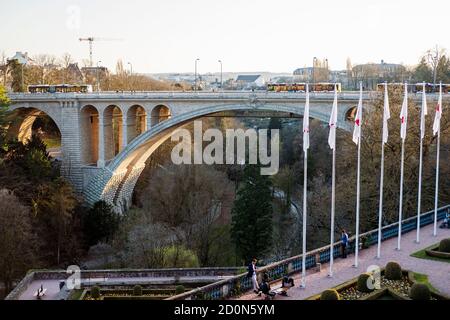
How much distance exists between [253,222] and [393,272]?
13169 millimetres

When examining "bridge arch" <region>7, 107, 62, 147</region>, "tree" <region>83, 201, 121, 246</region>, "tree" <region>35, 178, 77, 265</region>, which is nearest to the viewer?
"tree" <region>35, 178, 77, 265</region>

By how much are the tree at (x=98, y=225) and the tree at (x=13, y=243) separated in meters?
6.06

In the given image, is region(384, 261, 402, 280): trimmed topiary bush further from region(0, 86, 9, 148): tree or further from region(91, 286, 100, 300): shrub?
region(0, 86, 9, 148): tree

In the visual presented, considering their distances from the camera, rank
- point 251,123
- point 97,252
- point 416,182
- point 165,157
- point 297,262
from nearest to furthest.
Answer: point 297,262 → point 416,182 → point 97,252 → point 165,157 → point 251,123

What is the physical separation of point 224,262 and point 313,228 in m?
4.63

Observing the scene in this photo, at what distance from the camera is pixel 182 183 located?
3375 cm

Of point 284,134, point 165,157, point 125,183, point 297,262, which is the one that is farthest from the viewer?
point 284,134

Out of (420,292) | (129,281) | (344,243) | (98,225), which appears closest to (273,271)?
(344,243)

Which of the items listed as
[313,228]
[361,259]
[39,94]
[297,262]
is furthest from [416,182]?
[39,94]

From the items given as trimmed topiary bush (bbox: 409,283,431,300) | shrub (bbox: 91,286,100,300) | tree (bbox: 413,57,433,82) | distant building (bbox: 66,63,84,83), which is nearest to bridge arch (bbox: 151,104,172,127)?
shrub (bbox: 91,286,100,300)

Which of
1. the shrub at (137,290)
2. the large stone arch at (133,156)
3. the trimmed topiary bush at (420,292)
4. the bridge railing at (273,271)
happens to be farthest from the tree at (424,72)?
the trimmed topiary bush at (420,292)

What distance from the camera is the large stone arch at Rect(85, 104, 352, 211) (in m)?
30.2

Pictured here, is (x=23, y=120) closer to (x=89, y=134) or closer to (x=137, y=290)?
(x=89, y=134)
